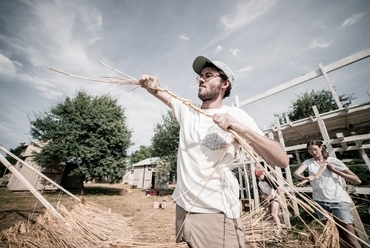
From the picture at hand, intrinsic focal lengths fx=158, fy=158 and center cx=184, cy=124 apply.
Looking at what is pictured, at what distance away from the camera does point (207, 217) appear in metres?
1.19

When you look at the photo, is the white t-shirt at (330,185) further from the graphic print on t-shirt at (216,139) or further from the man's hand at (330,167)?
the graphic print on t-shirt at (216,139)

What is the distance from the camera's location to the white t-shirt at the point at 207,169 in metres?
1.24

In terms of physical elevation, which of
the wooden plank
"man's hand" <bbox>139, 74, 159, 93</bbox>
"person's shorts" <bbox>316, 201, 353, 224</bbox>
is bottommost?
"person's shorts" <bbox>316, 201, 353, 224</bbox>

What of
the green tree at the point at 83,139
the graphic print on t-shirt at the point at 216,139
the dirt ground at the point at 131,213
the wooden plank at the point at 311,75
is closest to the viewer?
the graphic print on t-shirt at the point at 216,139

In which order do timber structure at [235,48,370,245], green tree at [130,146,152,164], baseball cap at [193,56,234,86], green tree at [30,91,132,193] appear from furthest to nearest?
green tree at [130,146,152,164]
green tree at [30,91,132,193]
timber structure at [235,48,370,245]
baseball cap at [193,56,234,86]

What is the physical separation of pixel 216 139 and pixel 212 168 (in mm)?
256

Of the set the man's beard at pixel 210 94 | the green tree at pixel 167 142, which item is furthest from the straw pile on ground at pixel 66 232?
the green tree at pixel 167 142

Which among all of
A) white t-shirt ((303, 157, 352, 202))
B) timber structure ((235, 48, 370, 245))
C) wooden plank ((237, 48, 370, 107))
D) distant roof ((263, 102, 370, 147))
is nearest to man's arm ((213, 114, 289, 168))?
timber structure ((235, 48, 370, 245))

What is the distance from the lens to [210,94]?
1845 mm

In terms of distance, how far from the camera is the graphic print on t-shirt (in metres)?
1.40

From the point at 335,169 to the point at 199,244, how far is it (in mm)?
4103

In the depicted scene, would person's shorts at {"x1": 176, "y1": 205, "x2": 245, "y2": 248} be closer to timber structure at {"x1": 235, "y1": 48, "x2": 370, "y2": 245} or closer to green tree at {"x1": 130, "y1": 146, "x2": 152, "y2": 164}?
timber structure at {"x1": 235, "y1": 48, "x2": 370, "y2": 245}

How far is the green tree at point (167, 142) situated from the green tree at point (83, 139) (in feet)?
17.8

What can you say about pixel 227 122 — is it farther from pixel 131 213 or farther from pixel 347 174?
pixel 131 213
